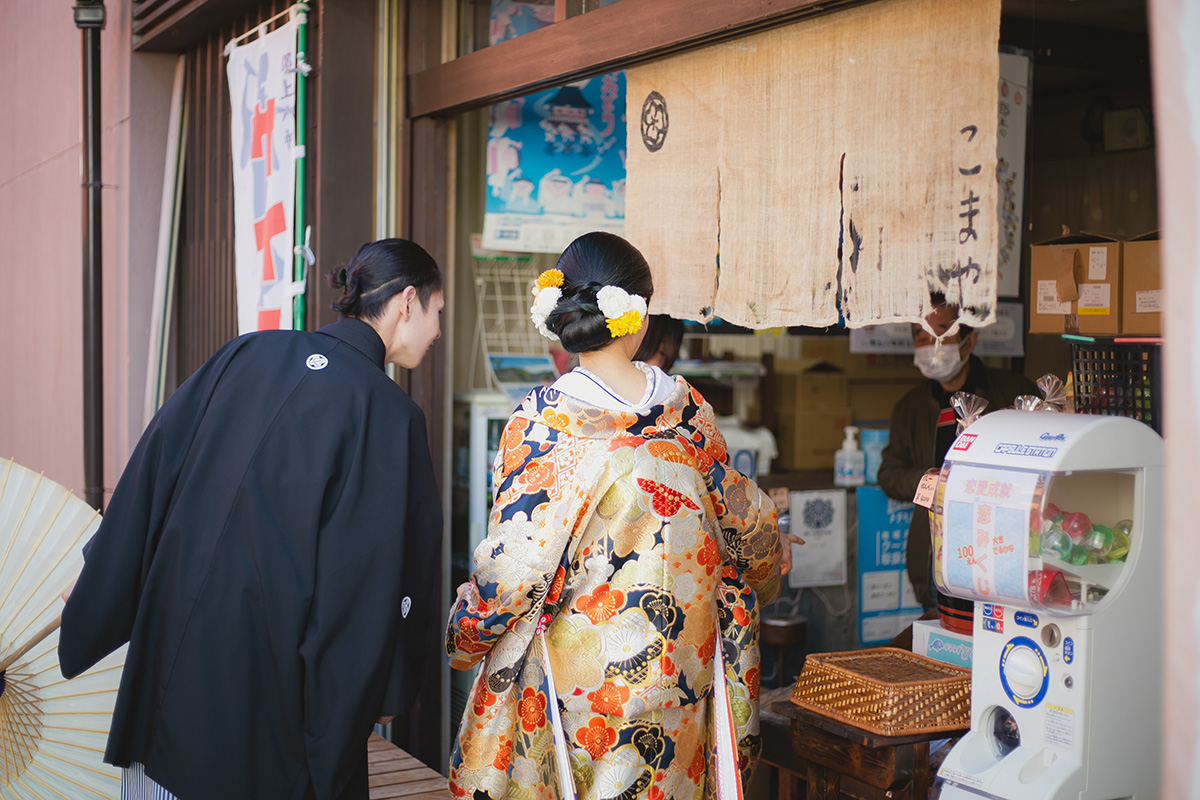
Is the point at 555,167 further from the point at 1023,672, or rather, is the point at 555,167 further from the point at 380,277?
the point at 1023,672

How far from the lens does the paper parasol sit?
2814 mm

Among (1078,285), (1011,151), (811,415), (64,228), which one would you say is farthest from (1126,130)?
(64,228)

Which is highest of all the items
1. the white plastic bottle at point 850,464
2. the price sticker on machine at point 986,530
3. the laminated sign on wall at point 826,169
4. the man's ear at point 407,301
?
the laminated sign on wall at point 826,169

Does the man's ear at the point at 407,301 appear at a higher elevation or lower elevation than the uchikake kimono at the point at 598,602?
higher

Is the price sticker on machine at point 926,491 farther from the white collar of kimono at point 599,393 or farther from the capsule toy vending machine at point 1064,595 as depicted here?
the white collar of kimono at point 599,393

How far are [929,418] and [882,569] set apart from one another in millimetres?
1125

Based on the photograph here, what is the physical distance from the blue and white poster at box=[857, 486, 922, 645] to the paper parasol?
4051mm

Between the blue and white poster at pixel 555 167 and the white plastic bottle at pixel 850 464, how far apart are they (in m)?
1.93

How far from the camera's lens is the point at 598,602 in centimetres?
271

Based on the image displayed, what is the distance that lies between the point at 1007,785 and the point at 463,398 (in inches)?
128

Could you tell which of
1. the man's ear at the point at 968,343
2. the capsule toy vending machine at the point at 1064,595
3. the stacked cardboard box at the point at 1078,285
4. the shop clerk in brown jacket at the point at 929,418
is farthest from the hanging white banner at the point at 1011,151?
the capsule toy vending machine at the point at 1064,595

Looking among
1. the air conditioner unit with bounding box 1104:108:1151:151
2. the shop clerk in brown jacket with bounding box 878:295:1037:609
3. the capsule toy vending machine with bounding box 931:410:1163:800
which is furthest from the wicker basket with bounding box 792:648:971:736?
the air conditioner unit with bounding box 1104:108:1151:151

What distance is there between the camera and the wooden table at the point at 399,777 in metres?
4.01

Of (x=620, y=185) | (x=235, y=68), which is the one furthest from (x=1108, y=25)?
(x=235, y=68)
